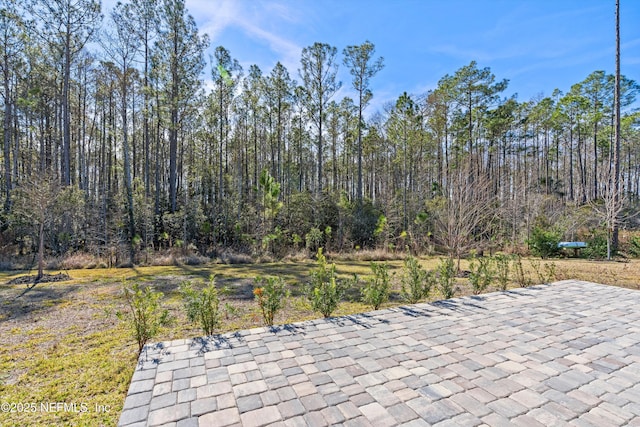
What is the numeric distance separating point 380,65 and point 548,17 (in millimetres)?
8985

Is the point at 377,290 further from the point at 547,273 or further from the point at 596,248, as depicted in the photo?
the point at 596,248

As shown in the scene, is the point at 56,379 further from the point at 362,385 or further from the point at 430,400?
the point at 430,400

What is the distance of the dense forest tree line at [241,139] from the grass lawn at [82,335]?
208 cm

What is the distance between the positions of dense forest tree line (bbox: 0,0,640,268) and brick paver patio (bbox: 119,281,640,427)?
440 centimetres

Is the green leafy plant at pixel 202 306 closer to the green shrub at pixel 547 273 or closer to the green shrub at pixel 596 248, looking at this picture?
the green shrub at pixel 547 273

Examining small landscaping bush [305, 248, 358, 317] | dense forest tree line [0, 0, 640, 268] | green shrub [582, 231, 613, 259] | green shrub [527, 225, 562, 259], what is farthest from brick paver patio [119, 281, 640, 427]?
green shrub [582, 231, 613, 259]

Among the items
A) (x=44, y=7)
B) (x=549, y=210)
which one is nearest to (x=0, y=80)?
(x=44, y=7)

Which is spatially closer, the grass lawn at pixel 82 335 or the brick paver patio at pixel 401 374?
the brick paver patio at pixel 401 374

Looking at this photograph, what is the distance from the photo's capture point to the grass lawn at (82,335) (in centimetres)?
213

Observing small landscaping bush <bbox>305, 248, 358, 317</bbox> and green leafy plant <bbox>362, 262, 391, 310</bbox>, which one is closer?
small landscaping bush <bbox>305, 248, 358, 317</bbox>

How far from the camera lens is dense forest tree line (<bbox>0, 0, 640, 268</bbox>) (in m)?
10.1

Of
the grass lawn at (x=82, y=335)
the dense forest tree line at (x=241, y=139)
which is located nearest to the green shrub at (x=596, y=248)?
the dense forest tree line at (x=241, y=139)

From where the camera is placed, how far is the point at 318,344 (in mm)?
2811

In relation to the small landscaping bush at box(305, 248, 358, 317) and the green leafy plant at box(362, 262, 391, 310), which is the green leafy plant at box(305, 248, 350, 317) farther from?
the green leafy plant at box(362, 262, 391, 310)
